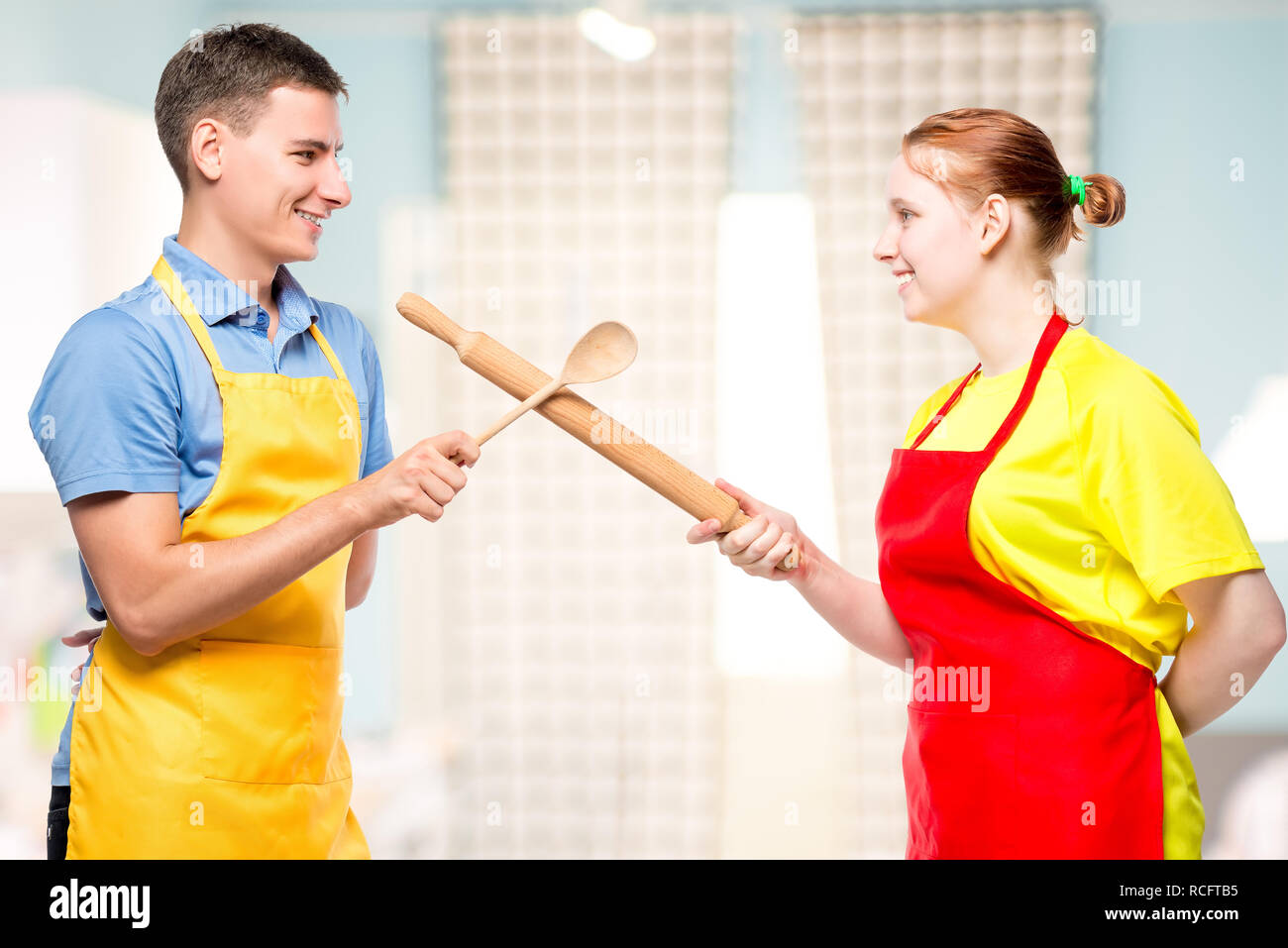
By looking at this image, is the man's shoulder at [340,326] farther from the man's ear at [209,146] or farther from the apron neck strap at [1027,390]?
the apron neck strap at [1027,390]

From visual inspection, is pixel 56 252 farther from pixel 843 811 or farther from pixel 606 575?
pixel 843 811

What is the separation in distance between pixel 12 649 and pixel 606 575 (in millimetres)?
1647

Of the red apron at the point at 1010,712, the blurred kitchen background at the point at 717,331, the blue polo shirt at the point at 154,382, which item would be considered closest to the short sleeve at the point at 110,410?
the blue polo shirt at the point at 154,382

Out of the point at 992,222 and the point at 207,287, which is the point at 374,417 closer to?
the point at 207,287

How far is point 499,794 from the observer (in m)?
3.25

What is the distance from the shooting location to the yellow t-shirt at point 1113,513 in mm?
1251

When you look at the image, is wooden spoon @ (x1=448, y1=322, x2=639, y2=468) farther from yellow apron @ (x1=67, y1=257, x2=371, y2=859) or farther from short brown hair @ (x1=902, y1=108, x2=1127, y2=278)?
short brown hair @ (x1=902, y1=108, x2=1127, y2=278)

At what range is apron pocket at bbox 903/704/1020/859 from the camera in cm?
137

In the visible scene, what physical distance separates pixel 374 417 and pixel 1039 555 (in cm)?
95

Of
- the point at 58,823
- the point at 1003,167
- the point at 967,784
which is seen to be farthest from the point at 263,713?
the point at 1003,167

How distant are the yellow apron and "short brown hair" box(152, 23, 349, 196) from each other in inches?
7.8

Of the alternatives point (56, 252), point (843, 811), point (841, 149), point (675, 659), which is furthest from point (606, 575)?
point (56, 252)

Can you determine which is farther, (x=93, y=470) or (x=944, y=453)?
(x=944, y=453)

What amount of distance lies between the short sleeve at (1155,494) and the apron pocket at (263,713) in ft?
3.31
